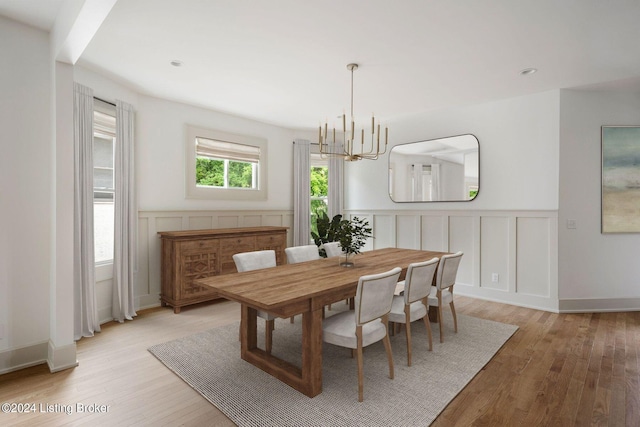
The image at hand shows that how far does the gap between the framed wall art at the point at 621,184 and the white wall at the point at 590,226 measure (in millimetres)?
74

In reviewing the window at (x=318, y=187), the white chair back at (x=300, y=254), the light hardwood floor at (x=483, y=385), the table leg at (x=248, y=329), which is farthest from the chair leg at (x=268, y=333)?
the window at (x=318, y=187)

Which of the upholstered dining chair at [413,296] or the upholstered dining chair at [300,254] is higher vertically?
the upholstered dining chair at [300,254]

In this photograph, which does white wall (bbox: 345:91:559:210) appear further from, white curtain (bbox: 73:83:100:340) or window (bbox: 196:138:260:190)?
white curtain (bbox: 73:83:100:340)

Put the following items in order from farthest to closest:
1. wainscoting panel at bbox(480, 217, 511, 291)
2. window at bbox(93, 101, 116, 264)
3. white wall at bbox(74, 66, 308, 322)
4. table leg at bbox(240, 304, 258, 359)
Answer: wainscoting panel at bbox(480, 217, 511, 291)
white wall at bbox(74, 66, 308, 322)
window at bbox(93, 101, 116, 264)
table leg at bbox(240, 304, 258, 359)

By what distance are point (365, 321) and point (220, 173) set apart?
365cm

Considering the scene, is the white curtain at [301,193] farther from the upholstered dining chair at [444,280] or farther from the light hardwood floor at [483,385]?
the upholstered dining chair at [444,280]

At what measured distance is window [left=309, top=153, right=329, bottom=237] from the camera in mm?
6293

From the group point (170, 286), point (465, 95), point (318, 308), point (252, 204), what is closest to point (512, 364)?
point (318, 308)

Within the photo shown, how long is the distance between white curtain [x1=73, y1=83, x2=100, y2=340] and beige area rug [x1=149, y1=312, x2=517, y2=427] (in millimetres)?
856

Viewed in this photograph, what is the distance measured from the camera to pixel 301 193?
5902mm

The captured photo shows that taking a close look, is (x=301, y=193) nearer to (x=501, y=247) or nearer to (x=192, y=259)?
(x=192, y=259)

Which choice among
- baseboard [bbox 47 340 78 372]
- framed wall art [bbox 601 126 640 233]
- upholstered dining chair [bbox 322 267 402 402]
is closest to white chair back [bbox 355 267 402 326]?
upholstered dining chair [bbox 322 267 402 402]

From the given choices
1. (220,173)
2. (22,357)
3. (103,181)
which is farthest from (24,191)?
(220,173)

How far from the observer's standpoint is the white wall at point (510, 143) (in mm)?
4070
